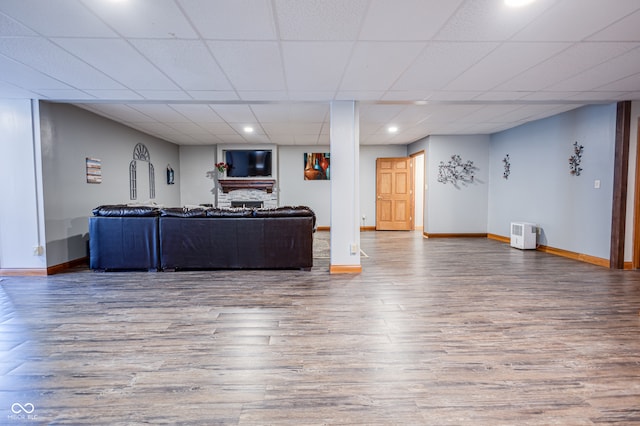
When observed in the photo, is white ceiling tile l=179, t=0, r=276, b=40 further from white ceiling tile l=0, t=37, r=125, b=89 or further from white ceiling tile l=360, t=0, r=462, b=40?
white ceiling tile l=0, t=37, r=125, b=89

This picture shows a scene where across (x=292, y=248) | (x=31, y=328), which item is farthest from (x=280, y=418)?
(x=292, y=248)

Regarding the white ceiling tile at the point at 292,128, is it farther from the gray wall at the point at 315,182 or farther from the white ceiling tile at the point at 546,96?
the white ceiling tile at the point at 546,96

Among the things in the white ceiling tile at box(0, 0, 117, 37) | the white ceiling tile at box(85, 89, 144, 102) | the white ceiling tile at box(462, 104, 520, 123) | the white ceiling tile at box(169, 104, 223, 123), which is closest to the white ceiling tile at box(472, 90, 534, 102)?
Result: the white ceiling tile at box(462, 104, 520, 123)

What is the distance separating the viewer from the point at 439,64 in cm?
314

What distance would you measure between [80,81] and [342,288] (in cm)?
397

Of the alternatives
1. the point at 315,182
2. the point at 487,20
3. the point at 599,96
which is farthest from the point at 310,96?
the point at 315,182

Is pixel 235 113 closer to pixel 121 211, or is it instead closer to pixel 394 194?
pixel 121 211

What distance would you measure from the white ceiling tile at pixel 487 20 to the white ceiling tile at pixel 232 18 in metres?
1.45

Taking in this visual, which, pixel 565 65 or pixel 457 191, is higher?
pixel 565 65

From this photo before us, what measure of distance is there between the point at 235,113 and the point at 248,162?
3.61m

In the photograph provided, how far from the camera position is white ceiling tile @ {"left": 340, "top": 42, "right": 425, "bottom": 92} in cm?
278

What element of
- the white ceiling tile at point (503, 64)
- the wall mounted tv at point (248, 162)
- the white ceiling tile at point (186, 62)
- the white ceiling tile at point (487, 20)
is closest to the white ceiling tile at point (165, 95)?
the white ceiling tile at point (186, 62)

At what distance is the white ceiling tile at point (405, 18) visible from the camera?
2156 millimetres

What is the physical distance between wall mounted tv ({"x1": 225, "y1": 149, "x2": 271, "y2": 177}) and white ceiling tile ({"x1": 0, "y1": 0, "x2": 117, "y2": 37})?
623cm
